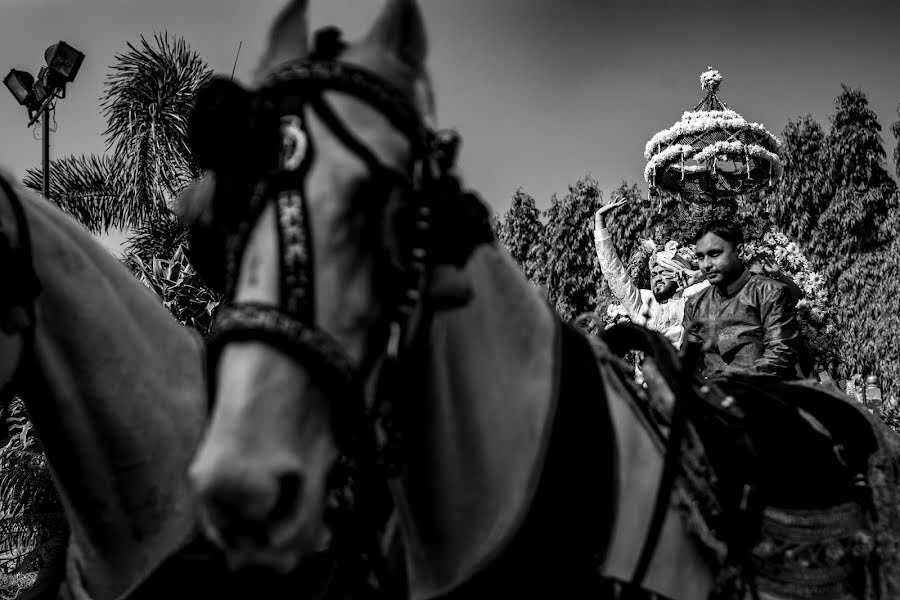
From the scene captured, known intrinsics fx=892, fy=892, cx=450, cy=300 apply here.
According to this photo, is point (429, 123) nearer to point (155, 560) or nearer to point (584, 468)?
point (584, 468)

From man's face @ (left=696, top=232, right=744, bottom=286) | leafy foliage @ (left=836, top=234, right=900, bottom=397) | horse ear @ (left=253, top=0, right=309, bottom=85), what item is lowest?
horse ear @ (left=253, top=0, right=309, bottom=85)

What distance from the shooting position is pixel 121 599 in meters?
2.64

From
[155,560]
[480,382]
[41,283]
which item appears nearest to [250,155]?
[480,382]

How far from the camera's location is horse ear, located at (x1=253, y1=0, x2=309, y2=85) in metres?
1.98

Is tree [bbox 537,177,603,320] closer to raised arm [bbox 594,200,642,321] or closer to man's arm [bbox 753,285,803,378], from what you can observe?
raised arm [bbox 594,200,642,321]

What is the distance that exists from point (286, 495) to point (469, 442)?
0.59m

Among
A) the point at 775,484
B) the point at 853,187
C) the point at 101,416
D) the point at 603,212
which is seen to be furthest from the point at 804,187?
the point at 101,416

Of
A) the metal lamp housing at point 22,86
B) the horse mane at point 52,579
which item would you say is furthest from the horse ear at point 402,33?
the metal lamp housing at point 22,86

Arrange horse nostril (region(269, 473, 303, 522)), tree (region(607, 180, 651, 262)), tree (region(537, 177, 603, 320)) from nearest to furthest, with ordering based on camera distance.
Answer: horse nostril (region(269, 473, 303, 522)) < tree (region(607, 180, 651, 262)) < tree (region(537, 177, 603, 320))

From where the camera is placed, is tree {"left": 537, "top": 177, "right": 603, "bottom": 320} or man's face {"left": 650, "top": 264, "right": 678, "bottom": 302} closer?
man's face {"left": 650, "top": 264, "right": 678, "bottom": 302}

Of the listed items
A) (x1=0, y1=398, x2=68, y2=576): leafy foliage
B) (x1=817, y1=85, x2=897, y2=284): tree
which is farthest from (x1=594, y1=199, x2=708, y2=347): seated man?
(x1=817, y1=85, x2=897, y2=284): tree

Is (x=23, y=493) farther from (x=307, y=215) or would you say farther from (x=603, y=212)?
(x=307, y=215)

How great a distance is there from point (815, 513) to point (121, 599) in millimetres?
2159

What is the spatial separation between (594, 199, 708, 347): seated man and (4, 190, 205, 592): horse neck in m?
5.39
